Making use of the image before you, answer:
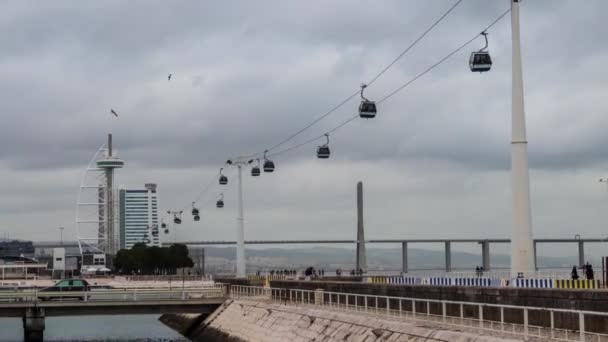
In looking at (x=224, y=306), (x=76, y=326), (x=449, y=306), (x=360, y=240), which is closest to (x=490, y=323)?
(x=449, y=306)

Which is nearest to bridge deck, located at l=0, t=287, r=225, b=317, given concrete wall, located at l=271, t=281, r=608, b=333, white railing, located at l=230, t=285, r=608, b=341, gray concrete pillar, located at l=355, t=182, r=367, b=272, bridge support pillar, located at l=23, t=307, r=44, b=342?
bridge support pillar, located at l=23, t=307, r=44, b=342

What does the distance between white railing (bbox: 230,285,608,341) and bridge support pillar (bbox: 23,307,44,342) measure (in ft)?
49.8

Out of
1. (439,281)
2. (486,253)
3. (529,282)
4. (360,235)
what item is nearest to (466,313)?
(529,282)

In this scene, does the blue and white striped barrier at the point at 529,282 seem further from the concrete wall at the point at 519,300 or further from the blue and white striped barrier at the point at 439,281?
the blue and white striped barrier at the point at 439,281

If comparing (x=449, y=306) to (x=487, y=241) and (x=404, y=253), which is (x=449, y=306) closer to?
(x=487, y=241)

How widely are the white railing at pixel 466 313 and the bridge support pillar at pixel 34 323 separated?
15.2 meters

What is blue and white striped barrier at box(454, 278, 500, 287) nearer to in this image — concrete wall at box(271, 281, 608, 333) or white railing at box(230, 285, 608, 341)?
concrete wall at box(271, 281, 608, 333)

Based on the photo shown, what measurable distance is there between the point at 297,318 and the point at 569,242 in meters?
120

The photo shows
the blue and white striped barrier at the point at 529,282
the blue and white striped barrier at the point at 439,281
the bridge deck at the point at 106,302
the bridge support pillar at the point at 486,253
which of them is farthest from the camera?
the bridge support pillar at the point at 486,253

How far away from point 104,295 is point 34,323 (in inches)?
221

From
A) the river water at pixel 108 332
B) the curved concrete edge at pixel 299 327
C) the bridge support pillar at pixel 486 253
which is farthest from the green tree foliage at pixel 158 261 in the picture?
the curved concrete edge at pixel 299 327

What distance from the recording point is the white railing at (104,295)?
6650cm

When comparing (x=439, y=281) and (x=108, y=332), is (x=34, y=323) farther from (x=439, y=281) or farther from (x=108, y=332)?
(x=439, y=281)

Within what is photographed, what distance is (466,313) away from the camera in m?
34.8
